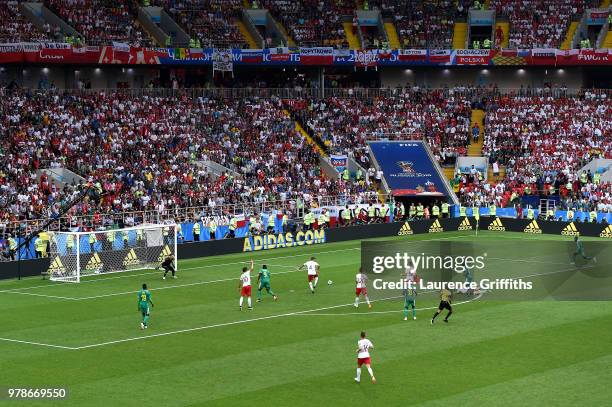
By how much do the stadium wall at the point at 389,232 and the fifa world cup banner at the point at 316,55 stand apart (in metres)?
19.4

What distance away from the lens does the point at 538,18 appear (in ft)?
288

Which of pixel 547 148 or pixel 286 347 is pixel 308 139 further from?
pixel 286 347

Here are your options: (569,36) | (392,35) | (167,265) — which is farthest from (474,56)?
(167,265)

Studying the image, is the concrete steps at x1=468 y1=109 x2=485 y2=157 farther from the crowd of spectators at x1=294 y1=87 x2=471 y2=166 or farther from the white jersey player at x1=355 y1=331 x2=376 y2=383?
the white jersey player at x1=355 y1=331 x2=376 y2=383

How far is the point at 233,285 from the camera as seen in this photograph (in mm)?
47250

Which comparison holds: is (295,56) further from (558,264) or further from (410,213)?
(558,264)

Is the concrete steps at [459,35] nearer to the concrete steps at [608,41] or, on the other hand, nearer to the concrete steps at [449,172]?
the concrete steps at [608,41]

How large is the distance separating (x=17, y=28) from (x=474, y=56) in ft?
115

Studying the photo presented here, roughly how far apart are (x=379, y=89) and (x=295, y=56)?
773 centimetres

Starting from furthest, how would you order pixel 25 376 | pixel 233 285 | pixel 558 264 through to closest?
pixel 558 264
pixel 233 285
pixel 25 376

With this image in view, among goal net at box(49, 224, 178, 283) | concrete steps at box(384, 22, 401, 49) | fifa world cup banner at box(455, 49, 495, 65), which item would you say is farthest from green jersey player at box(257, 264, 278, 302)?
concrete steps at box(384, 22, 401, 49)

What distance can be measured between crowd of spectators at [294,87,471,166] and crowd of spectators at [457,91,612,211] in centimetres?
248

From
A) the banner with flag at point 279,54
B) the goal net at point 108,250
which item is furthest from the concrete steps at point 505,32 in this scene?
the goal net at point 108,250

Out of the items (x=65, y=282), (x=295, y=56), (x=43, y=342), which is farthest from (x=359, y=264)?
(x=295, y=56)
